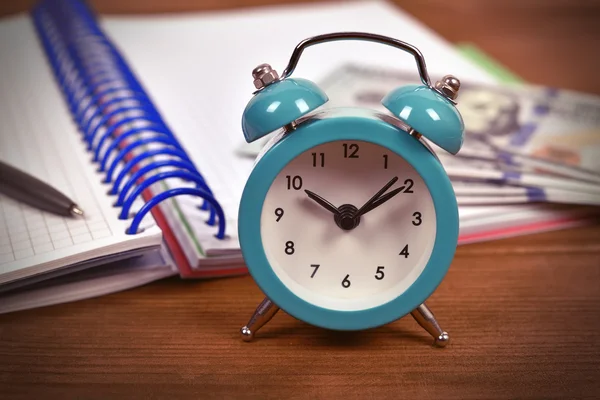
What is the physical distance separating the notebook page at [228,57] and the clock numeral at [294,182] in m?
0.26

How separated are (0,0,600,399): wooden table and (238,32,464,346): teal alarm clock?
4 cm

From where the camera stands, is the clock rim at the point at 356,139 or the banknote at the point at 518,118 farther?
the banknote at the point at 518,118

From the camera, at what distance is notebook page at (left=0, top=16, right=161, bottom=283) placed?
2.77ft

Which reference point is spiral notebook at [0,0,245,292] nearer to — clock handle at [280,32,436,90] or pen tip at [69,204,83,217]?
pen tip at [69,204,83,217]

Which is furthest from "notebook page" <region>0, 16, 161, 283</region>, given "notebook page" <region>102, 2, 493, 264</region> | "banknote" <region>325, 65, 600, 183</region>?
"banknote" <region>325, 65, 600, 183</region>

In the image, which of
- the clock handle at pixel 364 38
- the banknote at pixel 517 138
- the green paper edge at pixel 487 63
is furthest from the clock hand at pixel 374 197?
the green paper edge at pixel 487 63

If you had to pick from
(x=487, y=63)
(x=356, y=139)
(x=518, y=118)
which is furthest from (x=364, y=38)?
(x=487, y=63)

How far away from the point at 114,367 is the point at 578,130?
3.02 feet

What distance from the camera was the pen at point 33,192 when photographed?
94 cm

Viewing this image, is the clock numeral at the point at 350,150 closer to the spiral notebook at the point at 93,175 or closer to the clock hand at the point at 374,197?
the clock hand at the point at 374,197

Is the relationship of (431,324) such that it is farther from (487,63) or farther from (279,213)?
(487,63)

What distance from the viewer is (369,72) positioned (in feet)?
4.95

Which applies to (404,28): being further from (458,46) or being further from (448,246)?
(448,246)

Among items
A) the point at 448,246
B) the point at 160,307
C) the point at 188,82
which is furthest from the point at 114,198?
the point at 188,82
